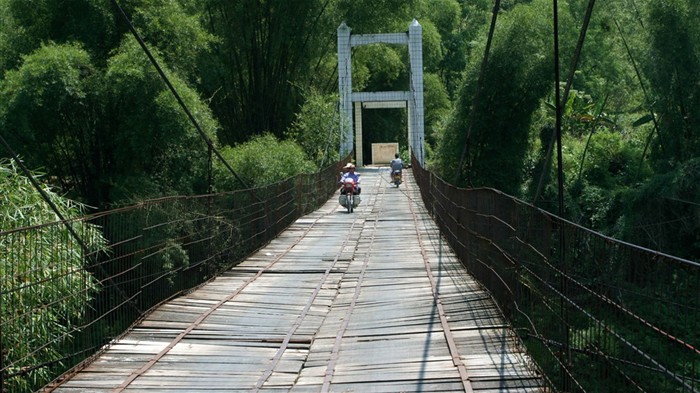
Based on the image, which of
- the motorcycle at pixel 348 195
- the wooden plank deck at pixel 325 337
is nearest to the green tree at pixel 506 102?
the motorcycle at pixel 348 195

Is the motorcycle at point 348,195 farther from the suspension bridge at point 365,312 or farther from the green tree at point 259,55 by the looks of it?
Answer: the green tree at point 259,55

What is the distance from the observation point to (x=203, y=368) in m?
5.66

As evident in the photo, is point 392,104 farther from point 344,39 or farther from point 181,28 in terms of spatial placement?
point 181,28

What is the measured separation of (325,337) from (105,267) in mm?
3229

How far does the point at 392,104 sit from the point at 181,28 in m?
25.1

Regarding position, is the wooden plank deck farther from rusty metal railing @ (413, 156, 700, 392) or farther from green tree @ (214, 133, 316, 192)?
green tree @ (214, 133, 316, 192)

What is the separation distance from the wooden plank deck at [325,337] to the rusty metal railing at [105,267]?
27 cm

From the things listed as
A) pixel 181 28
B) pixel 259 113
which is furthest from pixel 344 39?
pixel 181 28

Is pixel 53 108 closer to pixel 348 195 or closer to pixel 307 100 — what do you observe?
pixel 348 195

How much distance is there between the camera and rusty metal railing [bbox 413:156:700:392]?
314 cm

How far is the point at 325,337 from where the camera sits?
6.70m

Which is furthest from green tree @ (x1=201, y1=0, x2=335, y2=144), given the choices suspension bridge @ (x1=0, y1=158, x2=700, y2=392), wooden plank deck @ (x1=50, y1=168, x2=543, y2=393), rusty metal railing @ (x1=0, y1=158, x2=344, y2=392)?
wooden plank deck @ (x1=50, y1=168, x2=543, y2=393)

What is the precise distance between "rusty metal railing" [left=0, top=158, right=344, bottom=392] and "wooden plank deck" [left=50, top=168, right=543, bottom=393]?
273mm

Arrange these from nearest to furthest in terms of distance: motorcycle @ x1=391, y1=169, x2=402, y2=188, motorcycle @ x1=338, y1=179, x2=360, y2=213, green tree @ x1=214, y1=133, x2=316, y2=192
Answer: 1. motorcycle @ x1=338, y1=179, x2=360, y2=213
2. green tree @ x1=214, y1=133, x2=316, y2=192
3. motorcycle @ x1=391, y1=169, x2=402, y2=188
